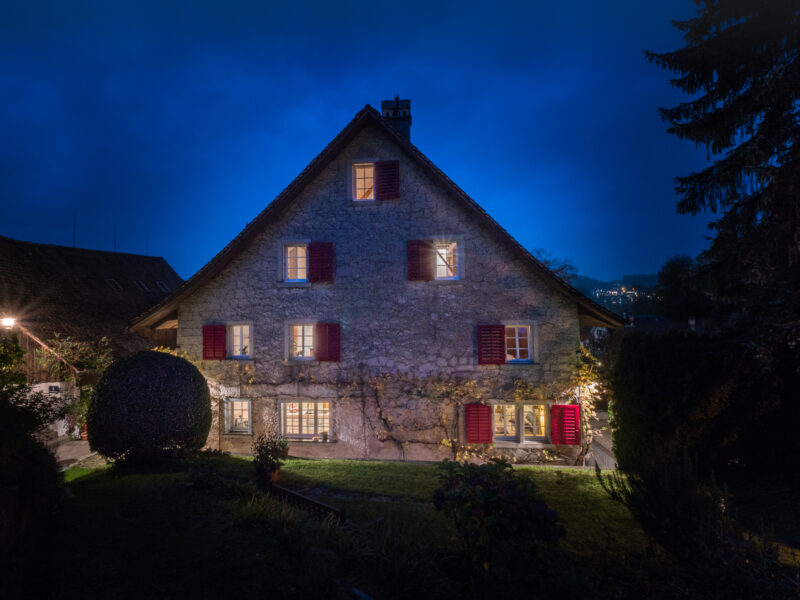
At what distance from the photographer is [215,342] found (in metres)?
12.6

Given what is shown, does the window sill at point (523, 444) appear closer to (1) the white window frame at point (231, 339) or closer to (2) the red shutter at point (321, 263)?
(2) the red shutter at point (321, 263)

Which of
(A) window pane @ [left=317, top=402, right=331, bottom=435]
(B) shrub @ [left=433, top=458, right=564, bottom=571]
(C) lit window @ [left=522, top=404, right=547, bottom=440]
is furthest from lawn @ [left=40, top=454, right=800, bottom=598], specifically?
(A) window pane @ [left=317, top=402, right=331, bottom=435]

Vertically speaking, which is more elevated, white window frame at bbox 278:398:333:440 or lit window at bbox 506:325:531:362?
lit window at bbox 506:325:531:362

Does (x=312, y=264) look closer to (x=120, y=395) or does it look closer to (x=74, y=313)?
(x=120, y=395)

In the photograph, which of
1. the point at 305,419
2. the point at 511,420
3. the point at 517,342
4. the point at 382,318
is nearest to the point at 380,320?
the point at 382,318

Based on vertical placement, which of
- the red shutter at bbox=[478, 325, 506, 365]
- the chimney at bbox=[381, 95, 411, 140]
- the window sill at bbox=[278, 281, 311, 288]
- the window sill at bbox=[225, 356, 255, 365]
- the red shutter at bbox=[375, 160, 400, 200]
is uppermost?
the chimney at bbox=[381, 95, 411, 140]

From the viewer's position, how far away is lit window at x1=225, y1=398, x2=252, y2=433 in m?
12.7

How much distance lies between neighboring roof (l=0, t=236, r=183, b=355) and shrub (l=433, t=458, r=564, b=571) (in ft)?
57.9

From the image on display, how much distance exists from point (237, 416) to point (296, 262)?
16.1ft

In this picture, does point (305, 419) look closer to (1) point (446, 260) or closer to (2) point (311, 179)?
(1) point (446, 260)

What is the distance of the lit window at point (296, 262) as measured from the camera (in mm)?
12610

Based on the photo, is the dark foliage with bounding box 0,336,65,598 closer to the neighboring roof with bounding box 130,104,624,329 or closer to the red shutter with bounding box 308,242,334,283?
the neighboring roof with bounding box 130,104,624,329

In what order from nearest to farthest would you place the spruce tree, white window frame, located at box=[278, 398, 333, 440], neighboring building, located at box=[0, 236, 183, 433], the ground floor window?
1. the spruce tree
2. the ground floor window
3. white window frame, located at box=[278, 398, 333, 440]
4. neighboring building, located at box=[0, 236, 183, 433]

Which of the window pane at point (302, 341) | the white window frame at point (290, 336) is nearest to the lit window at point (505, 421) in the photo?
the white window frame at point (290, 336)
